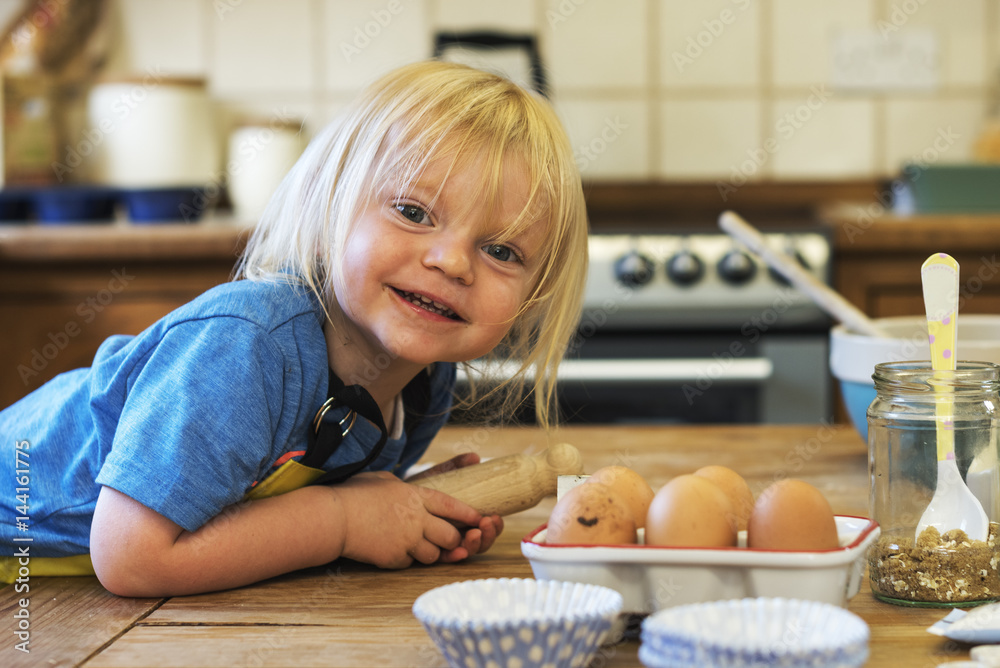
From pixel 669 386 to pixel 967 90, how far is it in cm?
127

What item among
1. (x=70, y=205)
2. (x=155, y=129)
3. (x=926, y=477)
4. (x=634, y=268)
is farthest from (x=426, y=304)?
(x=155, y=129)

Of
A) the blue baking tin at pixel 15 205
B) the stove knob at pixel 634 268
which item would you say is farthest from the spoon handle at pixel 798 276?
the blue baking tin at pixel 15 205

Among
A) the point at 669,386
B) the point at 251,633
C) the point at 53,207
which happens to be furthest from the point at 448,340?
the point at 53,207

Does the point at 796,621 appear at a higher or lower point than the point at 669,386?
higher

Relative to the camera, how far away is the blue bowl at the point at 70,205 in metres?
2.18

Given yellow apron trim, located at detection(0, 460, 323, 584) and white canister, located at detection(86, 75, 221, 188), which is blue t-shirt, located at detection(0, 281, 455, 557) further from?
white canister, located at detection(86, 75, 221, 188)

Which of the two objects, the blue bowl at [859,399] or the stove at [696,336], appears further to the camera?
the stove at [696,336]

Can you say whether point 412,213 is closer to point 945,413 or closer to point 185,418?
point 185,418

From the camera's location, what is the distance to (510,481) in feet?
2.52

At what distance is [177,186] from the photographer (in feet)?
7.15

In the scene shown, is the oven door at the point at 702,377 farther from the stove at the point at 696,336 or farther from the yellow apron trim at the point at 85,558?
the yellow apron trim at the point at 85,558

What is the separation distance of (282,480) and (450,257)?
0.69 feet

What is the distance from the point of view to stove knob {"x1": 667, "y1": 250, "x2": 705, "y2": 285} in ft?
6.22

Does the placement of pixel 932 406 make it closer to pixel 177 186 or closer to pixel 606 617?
pixel 606 617
